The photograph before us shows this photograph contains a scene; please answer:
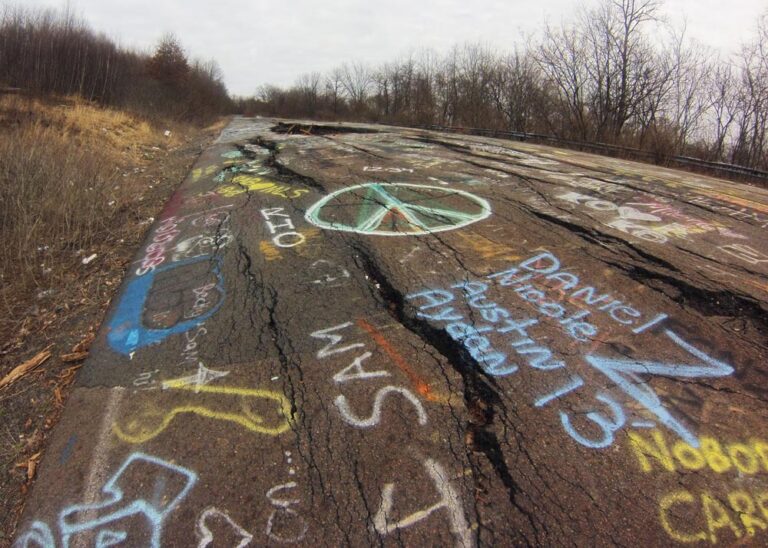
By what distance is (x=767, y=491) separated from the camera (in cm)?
219

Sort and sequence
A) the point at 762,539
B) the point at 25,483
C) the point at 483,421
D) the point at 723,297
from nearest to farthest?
the point at 762,539 → the point at 25,483 → the point at 483,421 → the point at 723,297

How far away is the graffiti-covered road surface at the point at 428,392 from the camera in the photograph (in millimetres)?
2152

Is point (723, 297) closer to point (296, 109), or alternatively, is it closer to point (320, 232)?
point (320, 232)

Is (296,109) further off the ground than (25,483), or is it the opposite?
(296,109)

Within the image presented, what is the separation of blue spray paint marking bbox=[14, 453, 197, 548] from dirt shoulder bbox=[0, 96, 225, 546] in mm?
236

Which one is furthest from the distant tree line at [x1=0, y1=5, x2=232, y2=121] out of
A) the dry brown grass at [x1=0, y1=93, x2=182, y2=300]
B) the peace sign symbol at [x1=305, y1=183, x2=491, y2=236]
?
the peace sign symbol at [x1=305, y1=183, x2=491, y2=236]

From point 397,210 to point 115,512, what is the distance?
4708mm

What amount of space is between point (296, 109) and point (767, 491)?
2526 inches

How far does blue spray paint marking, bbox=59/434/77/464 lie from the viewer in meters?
2.57

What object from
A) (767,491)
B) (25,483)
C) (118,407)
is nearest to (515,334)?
(767,491)

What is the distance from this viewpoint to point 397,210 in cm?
613

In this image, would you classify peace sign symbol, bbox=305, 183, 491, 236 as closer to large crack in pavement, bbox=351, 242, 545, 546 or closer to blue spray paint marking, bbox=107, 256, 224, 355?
large crack in pavement, bbox=351, 242, 545, 546

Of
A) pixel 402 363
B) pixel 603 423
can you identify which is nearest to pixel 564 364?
pixel 603 423

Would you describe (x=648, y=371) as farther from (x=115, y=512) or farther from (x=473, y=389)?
(x=115, y=512)
